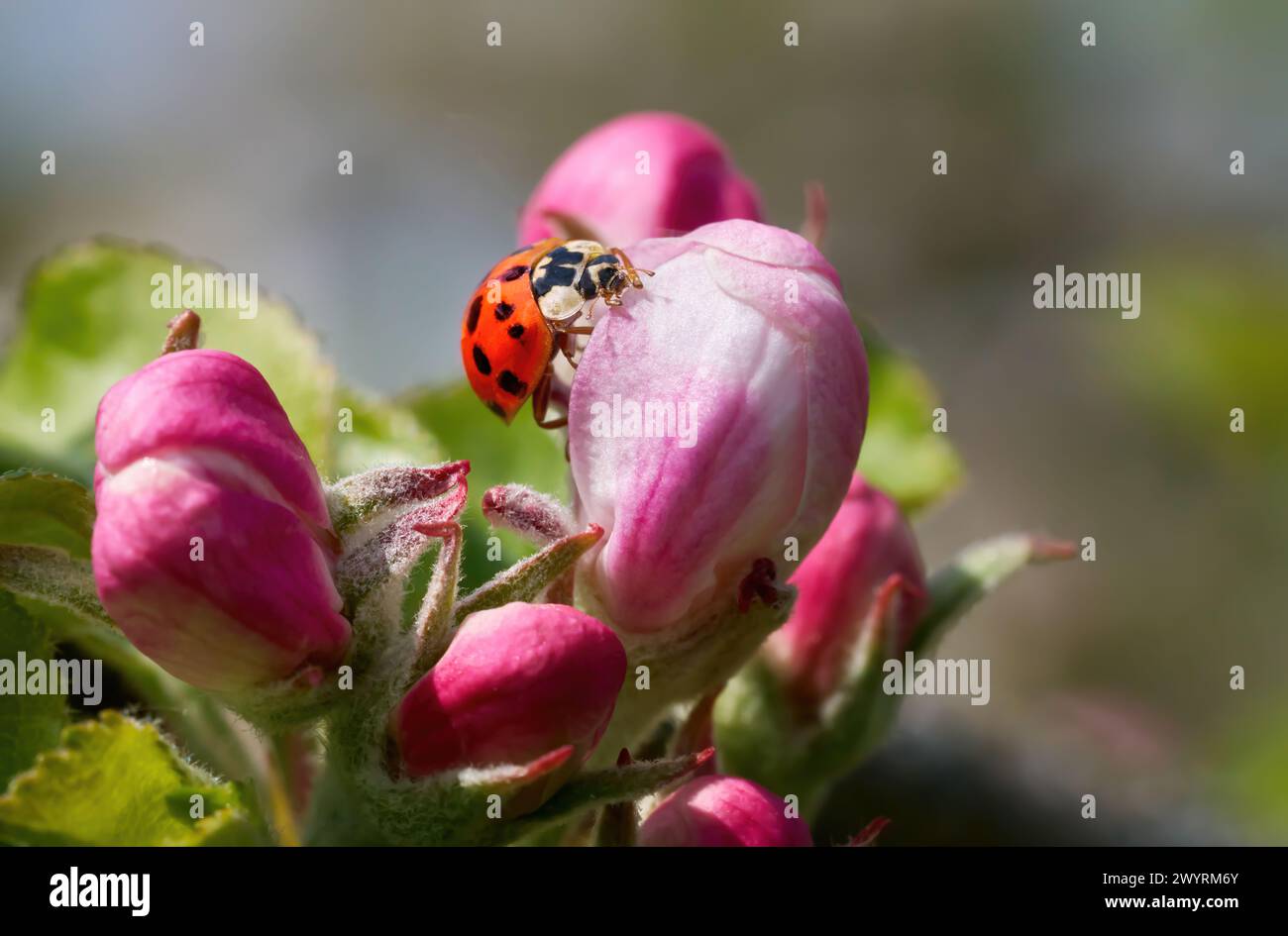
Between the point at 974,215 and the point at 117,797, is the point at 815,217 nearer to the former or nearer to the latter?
the point at 117,797

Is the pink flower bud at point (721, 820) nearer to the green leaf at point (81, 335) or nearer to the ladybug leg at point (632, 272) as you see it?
the ladybug leg at point (632, 272)

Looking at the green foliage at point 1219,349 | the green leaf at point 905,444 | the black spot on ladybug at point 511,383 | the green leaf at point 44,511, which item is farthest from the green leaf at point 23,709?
the green foliage at point 1219,349

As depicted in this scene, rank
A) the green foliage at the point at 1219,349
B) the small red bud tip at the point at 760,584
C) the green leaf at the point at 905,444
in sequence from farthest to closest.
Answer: the green foliage at the point at 1219,349
the green leaf at the point at 905,444
the small red bud tip at the point at 760,584

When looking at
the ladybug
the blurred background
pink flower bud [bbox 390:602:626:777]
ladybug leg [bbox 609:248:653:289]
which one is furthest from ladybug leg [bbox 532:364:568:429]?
the blurred background

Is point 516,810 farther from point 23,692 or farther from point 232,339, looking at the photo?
point 232,339

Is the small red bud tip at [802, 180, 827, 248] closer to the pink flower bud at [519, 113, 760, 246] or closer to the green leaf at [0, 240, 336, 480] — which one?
the pink flower bud at [519, 113, 760, 246]

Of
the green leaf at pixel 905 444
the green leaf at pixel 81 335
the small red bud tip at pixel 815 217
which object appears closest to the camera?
the small red bud tip at pixel 815 217

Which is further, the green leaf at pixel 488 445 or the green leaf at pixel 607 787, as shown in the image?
the green leaf at pixel 488 445
